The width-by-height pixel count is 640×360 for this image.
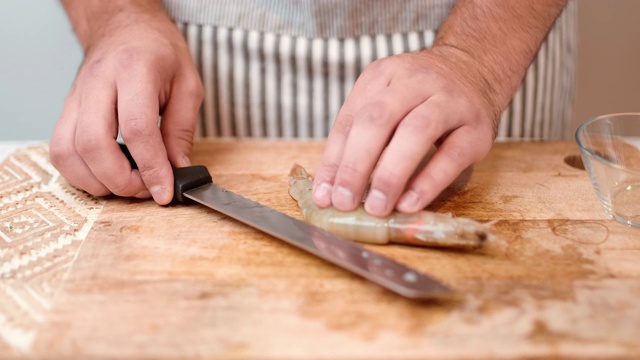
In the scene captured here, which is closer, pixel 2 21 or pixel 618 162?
pixel 618 162

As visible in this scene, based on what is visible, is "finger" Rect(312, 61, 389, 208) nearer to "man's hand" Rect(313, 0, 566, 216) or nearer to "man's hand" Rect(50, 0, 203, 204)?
"man's hand" Rect(313, 0, 566, 216)

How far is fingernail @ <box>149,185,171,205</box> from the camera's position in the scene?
1.20 metres

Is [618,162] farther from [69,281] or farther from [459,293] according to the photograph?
[69,281]

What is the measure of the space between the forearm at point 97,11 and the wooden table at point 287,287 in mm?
530

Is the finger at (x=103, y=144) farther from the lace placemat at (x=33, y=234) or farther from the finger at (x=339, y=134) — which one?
the finger at (x=339, y=134)

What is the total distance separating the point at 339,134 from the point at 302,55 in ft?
1.99

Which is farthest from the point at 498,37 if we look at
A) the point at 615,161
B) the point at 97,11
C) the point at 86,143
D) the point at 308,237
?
the point at 97,11

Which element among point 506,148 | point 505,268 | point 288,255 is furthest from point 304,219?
point 506,148

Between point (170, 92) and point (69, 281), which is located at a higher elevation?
point (170, 92)

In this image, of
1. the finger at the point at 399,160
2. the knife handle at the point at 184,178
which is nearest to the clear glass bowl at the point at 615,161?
the finger at the point at 399,160

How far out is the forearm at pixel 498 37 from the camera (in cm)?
131

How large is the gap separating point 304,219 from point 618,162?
0.72 m

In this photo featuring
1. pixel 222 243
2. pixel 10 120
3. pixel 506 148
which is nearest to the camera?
pixel 222 243

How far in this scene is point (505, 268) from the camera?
0.99 metres
